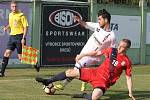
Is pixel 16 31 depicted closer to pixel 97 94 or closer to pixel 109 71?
pixel 109 71

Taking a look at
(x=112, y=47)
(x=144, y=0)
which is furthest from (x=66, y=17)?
(x=112, y=47)

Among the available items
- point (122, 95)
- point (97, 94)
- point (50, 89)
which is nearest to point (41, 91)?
point (50, 89)

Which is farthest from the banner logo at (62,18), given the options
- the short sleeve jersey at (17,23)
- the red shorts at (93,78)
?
the red shorts at (93,78)

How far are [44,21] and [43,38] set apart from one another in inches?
23.8

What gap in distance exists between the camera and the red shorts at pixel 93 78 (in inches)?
374

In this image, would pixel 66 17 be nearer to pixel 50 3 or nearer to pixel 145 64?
pixel 50 3

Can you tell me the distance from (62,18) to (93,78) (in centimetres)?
991

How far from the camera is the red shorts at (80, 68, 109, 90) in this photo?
9.49m

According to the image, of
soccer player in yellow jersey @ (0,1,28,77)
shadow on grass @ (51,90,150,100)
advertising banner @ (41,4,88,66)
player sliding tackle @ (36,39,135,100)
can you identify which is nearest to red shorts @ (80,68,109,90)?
player sliding tackle @ (36,39,135,100)

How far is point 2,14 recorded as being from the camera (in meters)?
17.9

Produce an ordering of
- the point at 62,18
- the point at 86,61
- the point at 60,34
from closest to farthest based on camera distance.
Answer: the point at 86,61
the point at 60,34
the point at 62,18

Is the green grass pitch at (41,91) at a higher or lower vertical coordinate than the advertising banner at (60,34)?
lower

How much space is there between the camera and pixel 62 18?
1939 centimetres

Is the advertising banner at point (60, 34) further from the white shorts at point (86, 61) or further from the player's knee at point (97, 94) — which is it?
the player's knee at point (97, 94)
